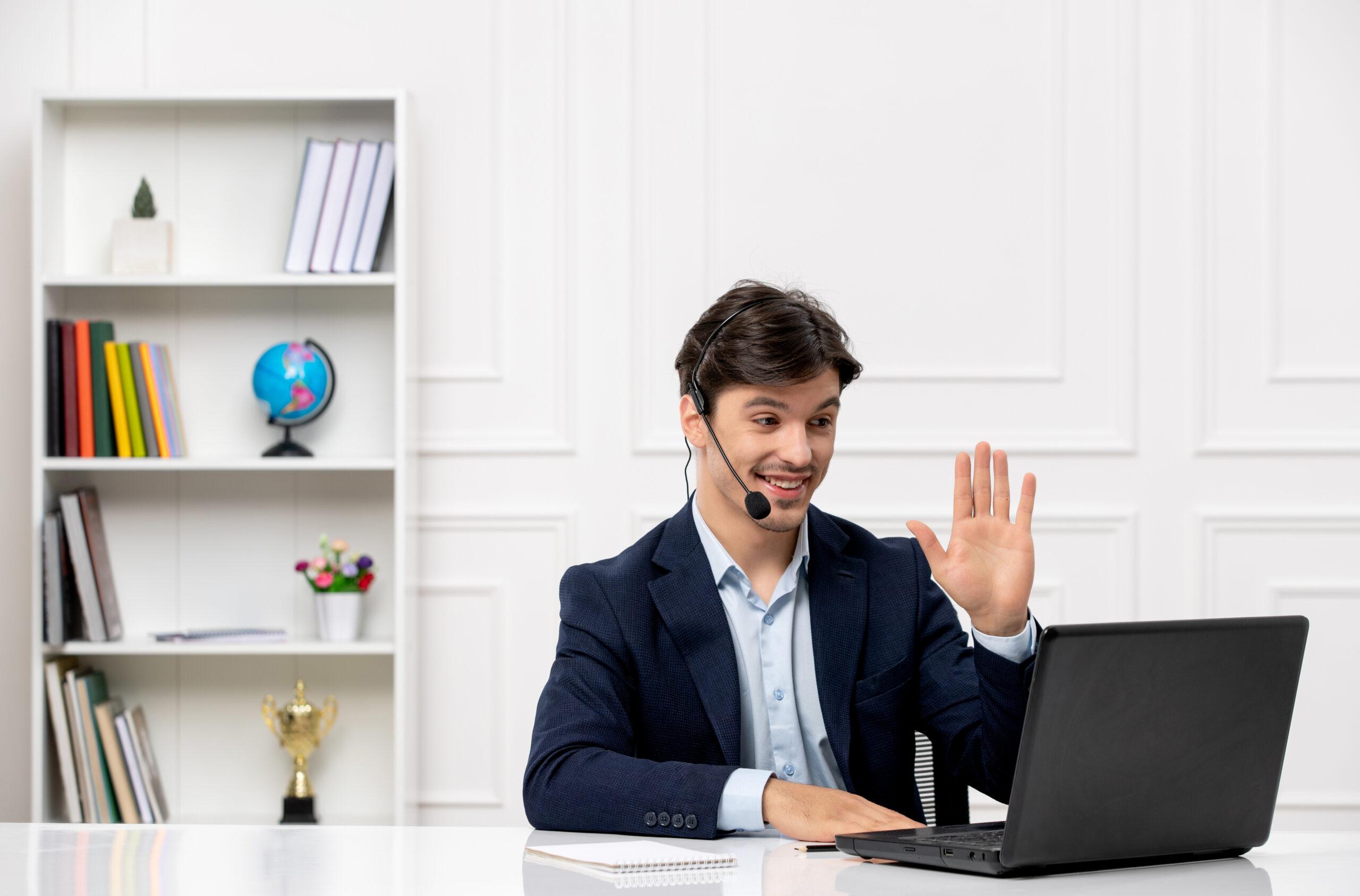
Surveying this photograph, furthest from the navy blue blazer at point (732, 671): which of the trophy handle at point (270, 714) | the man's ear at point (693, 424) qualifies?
the trophy handle at point (270, 714)

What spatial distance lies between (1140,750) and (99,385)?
8.03 feet

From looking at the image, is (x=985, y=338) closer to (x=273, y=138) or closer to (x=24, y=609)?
(x=273, y=138)

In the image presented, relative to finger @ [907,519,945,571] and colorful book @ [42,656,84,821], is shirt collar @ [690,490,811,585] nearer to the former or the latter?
finger @ [907,519,945,571]

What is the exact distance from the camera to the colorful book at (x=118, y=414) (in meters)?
2.81

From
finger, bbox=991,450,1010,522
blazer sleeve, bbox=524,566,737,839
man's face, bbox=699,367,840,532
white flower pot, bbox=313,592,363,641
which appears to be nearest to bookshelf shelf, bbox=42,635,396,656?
white flower pot, bbox=313,592,363,641

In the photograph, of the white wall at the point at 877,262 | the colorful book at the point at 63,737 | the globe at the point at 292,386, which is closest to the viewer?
the colorful book at the point at 63,737

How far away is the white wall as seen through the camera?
2.95 metres

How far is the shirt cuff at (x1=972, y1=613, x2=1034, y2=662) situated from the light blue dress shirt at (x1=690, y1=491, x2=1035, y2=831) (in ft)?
1.04

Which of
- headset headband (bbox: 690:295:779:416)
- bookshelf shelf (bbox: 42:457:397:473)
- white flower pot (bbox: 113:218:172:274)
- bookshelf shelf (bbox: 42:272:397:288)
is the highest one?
white flower pot (bbox: 113:218:172:274)

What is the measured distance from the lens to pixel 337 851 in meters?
1.22

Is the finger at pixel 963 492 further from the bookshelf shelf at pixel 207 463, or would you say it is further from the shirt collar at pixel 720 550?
the bookshelf shelf at pixel 207 463

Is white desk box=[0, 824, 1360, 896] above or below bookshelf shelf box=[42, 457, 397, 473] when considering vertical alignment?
below

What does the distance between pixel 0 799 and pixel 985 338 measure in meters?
2.53

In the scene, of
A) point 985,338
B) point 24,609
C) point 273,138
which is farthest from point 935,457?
A: point 24,609
